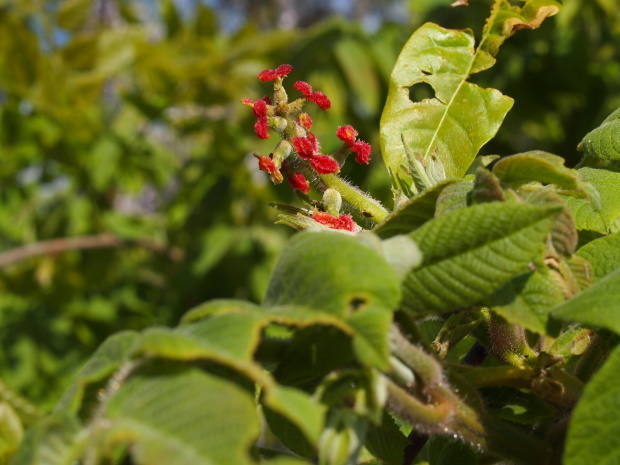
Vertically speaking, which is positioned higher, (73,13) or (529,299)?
(73,13)

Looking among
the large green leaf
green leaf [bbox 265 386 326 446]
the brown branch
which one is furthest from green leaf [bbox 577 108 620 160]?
the brown branch

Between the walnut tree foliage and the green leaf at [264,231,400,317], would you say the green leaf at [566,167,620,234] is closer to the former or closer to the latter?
the walnut tree foliage

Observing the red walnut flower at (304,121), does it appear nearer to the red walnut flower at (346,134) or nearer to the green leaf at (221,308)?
the red walnut flower at (346,134)

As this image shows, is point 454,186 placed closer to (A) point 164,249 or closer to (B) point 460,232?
(B) point 460,232

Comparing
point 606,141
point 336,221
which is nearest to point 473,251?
point 336,221

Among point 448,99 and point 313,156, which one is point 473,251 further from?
point 448,99

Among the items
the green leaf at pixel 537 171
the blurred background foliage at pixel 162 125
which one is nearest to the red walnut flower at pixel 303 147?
the green leaf at pixel 537 171
